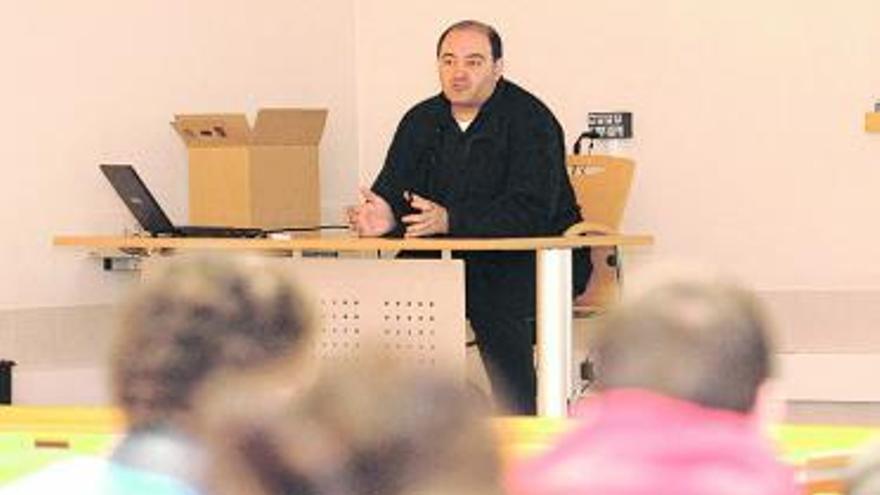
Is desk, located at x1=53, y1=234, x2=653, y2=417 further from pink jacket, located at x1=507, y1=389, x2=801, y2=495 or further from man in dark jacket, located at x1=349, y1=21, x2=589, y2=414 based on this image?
pink jacket, located at x1=507, y1=389, x2=801, y2=495

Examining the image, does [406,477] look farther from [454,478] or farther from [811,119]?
[811,119]

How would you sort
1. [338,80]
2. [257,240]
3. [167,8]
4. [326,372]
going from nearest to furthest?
[326,372] → [257,240] → [167,8] → [338,80]

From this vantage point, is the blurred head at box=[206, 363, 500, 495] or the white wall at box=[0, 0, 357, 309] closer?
the blurred head at box=[206, 363, 500, 495]

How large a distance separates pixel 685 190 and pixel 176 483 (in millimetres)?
5916

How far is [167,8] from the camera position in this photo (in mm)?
6762

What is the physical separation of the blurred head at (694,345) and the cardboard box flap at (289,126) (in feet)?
16.0

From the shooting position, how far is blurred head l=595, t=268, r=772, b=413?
1334 millimetres

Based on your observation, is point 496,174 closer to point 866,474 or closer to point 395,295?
point 395,295

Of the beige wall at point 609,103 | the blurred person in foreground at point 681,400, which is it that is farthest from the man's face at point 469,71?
the blurred person in foreground at point 681,400

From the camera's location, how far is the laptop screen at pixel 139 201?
535 centimetres

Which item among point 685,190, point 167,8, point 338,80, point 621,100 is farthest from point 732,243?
point 167,8

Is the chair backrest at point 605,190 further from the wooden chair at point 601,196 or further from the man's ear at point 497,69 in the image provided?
the man's ear at point 497,69

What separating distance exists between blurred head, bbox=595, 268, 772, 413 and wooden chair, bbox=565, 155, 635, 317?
432cm

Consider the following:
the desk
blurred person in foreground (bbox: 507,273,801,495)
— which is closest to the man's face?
the desk
